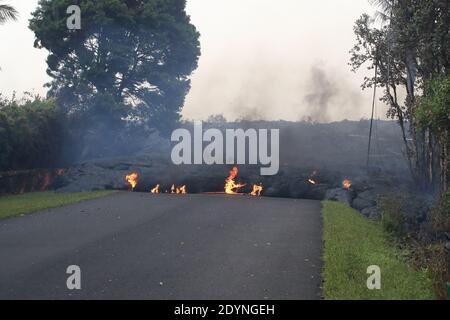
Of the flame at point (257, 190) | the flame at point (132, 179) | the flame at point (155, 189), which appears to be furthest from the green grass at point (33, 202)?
the flame at point (257, 190)

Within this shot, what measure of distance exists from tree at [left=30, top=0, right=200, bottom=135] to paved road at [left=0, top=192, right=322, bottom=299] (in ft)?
61.5

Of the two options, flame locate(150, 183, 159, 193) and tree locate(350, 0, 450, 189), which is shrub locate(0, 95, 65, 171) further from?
tree locate(350, 0, 450, 189)

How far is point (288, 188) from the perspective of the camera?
24.1 m

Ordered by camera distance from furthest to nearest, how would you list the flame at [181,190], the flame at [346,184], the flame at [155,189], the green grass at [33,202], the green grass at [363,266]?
the flame at [155,189] < the flame at [181,190] < the flame at [346,184] < the green grass at [33,202] < the green grass at [363,266]

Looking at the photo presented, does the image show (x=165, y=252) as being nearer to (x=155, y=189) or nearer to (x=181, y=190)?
(x=181, y=190)

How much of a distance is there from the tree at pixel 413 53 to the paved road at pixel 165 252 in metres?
6.73

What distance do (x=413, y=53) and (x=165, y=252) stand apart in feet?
45.5

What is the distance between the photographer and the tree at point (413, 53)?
1748 centimetres

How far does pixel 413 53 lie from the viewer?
19.7m

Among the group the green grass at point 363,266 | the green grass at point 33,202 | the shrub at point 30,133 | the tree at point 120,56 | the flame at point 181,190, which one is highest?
the tree at point 120,56

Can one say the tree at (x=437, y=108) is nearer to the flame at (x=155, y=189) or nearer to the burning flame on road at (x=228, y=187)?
the burning flame on road at (x=228, y=187)

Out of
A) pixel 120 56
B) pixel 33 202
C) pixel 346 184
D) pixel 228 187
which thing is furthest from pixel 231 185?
pixel 120 56
